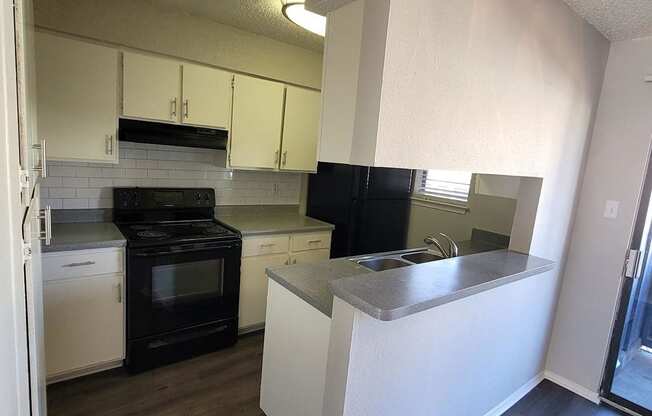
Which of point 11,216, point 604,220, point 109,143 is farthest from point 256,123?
point 604,220

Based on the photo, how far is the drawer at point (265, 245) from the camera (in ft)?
8.97

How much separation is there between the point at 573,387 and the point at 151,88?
3579 mm

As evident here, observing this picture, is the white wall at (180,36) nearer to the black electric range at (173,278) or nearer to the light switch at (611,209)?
the black electric range at (173,278)

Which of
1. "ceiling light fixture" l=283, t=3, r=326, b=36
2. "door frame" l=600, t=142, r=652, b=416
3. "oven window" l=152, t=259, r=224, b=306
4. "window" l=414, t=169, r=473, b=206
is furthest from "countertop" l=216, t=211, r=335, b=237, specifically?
"door frame" l=600, t=142, r=652, b=416

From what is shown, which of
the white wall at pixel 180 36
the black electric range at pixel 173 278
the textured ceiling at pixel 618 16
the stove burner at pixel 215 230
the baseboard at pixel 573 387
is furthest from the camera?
the stove burner at pixel 215 230

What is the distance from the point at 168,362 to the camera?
2439mm

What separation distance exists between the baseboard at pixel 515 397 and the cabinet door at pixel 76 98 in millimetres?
2879

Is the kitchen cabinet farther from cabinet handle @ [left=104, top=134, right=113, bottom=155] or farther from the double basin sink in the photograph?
the double basin sink

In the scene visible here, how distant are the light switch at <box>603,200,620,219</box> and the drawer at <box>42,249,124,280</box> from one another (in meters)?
3.13

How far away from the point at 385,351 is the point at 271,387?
0.84m

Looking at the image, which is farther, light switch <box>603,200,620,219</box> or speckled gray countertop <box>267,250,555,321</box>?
light switch <box>603,200,620,219</box>

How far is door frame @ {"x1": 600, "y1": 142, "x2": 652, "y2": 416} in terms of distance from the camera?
2188 mm

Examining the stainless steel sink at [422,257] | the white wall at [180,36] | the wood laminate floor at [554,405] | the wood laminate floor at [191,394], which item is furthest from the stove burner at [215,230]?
the wood laminate floor at [554,405]

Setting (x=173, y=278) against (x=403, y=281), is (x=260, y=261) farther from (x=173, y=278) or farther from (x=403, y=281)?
(x=403, y=281)
